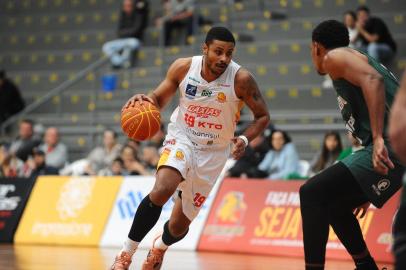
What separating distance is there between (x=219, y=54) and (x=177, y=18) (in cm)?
1067

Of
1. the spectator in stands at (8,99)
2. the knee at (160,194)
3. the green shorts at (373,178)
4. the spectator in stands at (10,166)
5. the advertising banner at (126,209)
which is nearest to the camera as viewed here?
the green shorts at (373,178)

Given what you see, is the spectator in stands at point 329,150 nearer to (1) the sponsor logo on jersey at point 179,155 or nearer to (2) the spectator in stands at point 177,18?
(1) the sponsor logo on jersey at point 179,155

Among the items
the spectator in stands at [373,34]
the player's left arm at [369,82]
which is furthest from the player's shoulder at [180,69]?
the spectator in stands at [373,34]

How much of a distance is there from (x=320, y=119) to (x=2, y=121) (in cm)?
711

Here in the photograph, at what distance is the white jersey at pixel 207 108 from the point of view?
714cm

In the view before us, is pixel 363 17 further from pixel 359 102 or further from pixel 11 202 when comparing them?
pixel 359 102

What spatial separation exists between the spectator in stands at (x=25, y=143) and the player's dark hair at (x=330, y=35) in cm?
1002

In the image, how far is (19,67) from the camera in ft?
66.4

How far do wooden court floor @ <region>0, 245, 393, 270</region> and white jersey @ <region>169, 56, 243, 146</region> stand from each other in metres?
1.75

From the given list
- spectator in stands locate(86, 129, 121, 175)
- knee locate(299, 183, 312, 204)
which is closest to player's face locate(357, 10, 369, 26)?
spectator in stands locate(86, 129, 121, 175)

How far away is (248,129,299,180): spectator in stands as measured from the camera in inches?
484

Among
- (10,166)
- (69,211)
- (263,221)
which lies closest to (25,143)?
(10,166)

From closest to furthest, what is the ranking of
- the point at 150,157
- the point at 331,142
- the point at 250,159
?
1. the point at 331,142
2. the point at 250,159
3. the point at 150,157

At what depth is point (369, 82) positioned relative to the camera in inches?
209
